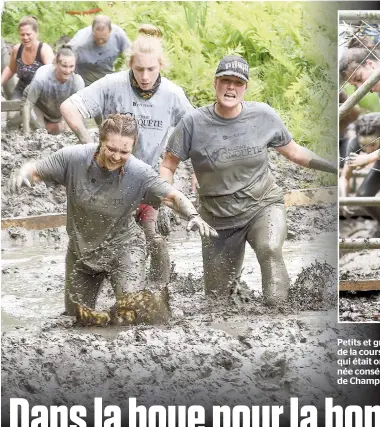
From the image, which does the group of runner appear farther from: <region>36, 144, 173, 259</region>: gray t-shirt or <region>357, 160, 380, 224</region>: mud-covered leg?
<region>357, 160, 380, 224</region>: mud-covered leg

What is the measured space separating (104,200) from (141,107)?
69 cm

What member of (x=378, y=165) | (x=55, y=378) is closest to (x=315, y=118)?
(x=378, y=165)

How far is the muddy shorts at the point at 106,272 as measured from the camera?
9.55m

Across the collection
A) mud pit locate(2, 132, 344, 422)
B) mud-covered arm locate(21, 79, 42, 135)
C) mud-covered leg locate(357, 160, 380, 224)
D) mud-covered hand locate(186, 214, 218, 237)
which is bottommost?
mud pit locate(2, 132, 344, 422)

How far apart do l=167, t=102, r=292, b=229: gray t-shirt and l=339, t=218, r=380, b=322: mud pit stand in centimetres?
76

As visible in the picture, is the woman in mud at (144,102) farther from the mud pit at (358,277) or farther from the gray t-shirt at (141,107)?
the mud pit at (358,277)

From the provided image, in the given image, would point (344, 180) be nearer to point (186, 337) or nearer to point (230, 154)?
point (230, 154)

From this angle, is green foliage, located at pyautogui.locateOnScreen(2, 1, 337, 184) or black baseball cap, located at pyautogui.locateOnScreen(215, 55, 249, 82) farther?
green foliage, located at pyautogui.locateOnScreen(2, 1, 337, 184)

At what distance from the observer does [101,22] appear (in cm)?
967

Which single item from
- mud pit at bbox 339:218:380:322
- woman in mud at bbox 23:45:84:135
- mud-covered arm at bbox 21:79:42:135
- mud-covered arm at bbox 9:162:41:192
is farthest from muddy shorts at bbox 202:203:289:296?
mud-covered arm at bbox 21:79:42:135

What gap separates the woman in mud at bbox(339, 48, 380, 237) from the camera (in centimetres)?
959

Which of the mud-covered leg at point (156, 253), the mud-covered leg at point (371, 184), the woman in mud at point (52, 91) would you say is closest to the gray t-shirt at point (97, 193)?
the mud-covered leg at point (156, 253)

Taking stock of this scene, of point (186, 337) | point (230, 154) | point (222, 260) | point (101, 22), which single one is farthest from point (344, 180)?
point (101, 22)

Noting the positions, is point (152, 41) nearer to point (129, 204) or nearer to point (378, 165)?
point (129, 204)
